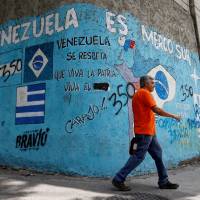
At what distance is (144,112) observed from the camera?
6180 millimetres

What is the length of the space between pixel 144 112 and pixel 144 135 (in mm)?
320

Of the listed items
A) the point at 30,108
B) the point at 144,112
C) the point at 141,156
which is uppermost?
the point at 30,108

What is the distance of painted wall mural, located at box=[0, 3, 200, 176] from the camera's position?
7297 mm

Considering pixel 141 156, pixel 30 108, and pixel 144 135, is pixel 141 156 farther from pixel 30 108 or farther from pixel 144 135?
pixel 30 108

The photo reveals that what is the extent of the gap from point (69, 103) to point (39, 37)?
1.41m

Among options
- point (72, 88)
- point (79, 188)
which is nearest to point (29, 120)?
point (72, 88)

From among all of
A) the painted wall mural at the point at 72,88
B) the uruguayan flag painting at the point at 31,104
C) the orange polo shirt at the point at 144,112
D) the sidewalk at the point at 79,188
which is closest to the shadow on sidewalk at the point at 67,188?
the sidewalk at the point at 79,188

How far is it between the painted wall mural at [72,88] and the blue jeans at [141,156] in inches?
47.3

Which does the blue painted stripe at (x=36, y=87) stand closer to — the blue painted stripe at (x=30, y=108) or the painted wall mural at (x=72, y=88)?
the painted wall mural at (x=72, y=88)

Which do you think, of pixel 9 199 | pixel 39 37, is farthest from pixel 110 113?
pixel 9 199

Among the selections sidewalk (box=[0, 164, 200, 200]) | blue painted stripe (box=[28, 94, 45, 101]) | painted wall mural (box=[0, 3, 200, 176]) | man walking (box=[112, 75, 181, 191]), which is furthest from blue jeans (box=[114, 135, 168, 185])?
blue painted stripe (box=[28, 94, 45, 101])

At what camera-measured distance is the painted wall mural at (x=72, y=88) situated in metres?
7.30

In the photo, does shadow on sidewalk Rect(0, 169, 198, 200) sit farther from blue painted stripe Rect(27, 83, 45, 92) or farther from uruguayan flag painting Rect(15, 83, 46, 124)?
blue painted stripe Rect(27, 83, 45, 92)

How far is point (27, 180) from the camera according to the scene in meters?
6.56
